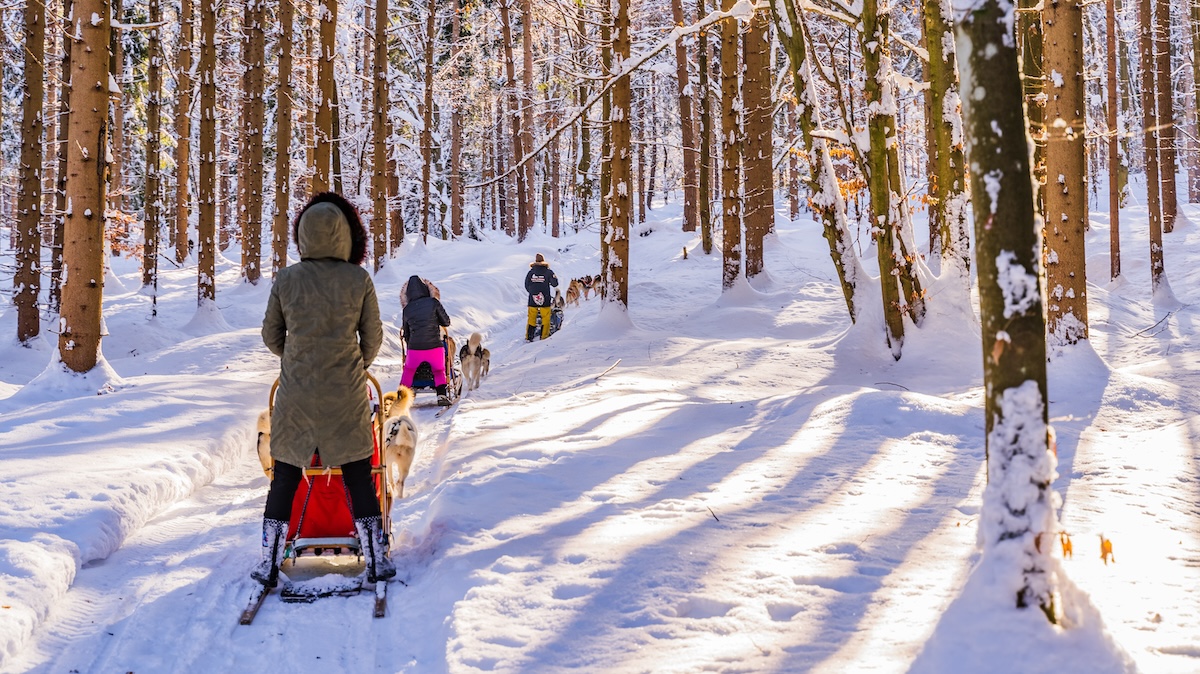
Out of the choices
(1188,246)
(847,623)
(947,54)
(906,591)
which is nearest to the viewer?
(847,623)

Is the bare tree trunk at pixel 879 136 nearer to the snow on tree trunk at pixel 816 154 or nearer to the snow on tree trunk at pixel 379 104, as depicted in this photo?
the snow on tree trunk at pixel 816 154

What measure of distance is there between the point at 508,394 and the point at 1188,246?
26.5 m

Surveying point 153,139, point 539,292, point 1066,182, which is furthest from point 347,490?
point 153,139

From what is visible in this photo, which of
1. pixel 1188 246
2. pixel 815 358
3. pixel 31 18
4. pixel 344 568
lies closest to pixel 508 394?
pixel 815 358

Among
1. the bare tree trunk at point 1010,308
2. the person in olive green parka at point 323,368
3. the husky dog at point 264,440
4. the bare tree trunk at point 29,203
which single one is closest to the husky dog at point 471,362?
the husky dog at point 264,440

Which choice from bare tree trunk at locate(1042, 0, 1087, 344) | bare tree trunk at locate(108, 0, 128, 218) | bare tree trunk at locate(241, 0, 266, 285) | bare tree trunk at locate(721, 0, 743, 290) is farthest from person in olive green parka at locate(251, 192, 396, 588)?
bare tree trunk at locate(241, 0, 266, 285)

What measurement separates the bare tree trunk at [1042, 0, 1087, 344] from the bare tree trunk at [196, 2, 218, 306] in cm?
1594

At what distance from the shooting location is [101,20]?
404 inches

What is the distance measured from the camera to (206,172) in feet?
60.2

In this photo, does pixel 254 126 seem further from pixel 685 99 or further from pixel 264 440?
pixel 264 440

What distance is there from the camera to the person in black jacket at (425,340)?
36.1ft

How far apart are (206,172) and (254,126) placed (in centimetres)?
339

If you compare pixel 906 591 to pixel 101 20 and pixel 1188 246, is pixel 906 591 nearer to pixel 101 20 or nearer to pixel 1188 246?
pixel 101 20

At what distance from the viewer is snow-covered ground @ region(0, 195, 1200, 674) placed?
139 inches
